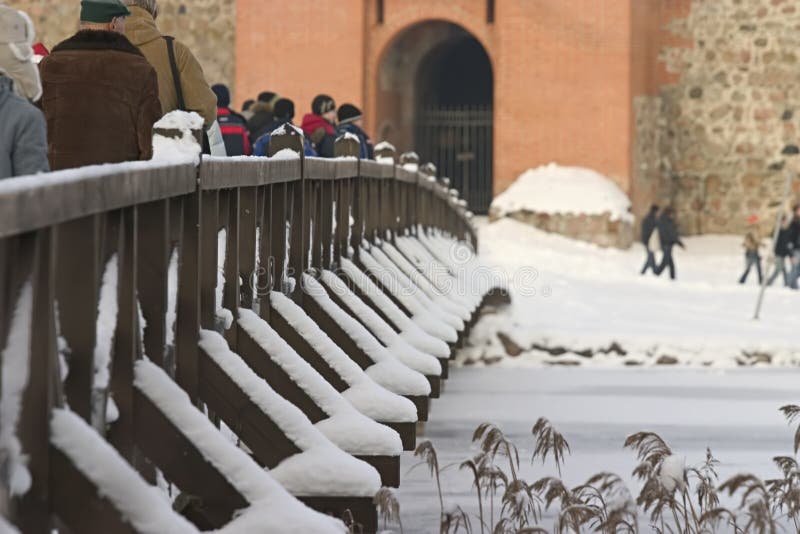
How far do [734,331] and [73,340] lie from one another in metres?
12.0

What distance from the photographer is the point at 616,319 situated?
15.8 m

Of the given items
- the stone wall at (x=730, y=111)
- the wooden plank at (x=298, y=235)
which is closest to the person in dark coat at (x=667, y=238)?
the stone wall at (x=730, y=111)

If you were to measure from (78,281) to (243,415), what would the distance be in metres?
1.35

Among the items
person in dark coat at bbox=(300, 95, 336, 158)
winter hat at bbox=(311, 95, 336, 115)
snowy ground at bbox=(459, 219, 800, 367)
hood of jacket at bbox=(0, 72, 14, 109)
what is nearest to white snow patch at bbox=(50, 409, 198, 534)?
hood of jacket at bbox=(0, 72, 14, 109)

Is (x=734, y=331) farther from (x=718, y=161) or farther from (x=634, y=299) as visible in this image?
(x=718, y=161)

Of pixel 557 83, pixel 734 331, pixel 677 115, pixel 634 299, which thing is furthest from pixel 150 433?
pixel 677 115

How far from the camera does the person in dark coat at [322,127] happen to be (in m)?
11.7

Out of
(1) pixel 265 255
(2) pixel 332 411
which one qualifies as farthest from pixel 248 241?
(2) pixel 332 411

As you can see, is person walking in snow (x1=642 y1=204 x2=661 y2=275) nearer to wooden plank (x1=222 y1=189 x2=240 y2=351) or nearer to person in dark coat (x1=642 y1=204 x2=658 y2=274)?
person in dark coat (x1=642 y1=204 x2=658 y2=274)

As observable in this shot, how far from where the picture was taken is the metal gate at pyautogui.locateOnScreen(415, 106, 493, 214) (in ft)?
78.3

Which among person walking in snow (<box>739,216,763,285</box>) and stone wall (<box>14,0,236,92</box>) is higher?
stone wall (<box>14,0,236,92</box>)

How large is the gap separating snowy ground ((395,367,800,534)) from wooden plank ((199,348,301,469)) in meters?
3.15

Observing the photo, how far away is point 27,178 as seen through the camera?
3295 millimetres

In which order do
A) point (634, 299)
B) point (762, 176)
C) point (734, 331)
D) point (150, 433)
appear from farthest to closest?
point (762, 176)
point (634, 299)
point (734, 331)
point (150, 433)
